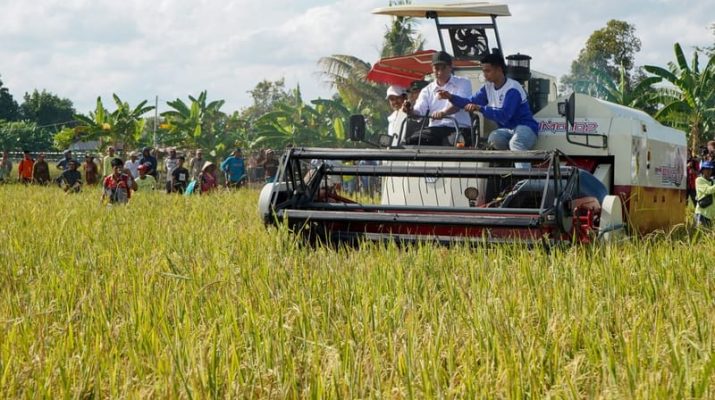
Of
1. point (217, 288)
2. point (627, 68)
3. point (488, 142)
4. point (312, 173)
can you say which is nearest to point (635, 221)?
point (488, 142)

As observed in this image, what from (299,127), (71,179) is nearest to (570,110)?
(71,179)

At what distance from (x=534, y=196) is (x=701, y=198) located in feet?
14.8

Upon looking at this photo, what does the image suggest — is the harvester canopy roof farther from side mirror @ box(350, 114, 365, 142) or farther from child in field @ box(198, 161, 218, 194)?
child in field @ box(198, 161, 218, 194)

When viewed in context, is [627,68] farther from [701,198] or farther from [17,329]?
[17,329]

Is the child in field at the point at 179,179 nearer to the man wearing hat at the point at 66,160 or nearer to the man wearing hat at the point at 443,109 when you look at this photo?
the man wearing hat at the point at 66,160

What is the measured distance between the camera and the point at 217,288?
5863 millimetres

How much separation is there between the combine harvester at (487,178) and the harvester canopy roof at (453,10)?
13 mm

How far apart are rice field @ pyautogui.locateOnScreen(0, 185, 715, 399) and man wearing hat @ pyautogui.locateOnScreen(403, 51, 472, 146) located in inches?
79.6

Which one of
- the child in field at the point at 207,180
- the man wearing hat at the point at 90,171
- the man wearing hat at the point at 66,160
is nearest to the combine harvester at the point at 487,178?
the child in field at the point at 207,180

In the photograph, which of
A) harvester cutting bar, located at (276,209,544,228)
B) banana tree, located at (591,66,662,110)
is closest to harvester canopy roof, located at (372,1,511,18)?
harvester cutting bar, located at (276,209,544,228)

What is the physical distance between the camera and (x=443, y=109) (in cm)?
922

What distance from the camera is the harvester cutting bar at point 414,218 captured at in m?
7.27

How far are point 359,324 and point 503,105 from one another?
4727 millimetres

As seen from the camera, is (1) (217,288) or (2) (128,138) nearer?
(1) (217,288)
